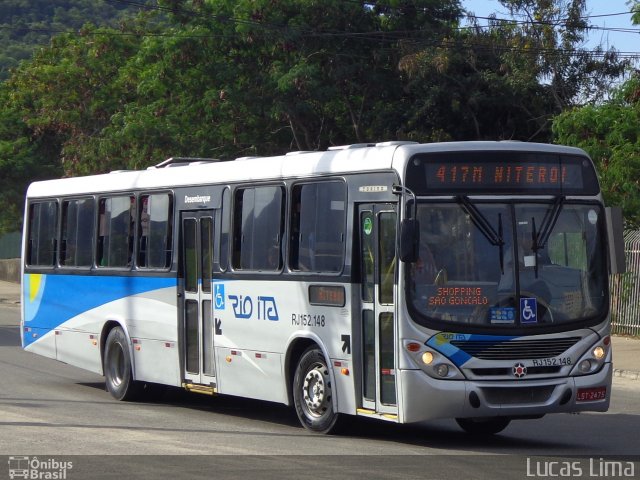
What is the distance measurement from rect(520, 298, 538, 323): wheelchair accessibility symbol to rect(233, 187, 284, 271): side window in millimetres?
2918

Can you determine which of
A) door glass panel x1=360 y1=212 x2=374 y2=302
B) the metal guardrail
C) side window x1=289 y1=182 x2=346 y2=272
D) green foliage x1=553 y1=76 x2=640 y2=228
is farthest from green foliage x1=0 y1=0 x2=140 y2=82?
door glass panel x1=360 y1=212 x2=374 y2=302

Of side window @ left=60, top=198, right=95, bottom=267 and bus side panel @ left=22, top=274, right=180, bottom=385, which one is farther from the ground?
side window @ left=60, top=198, right=95, bottom=267

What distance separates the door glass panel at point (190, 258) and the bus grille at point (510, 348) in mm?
4477

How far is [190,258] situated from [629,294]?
12591mm

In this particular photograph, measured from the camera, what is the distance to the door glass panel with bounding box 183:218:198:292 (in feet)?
47.0

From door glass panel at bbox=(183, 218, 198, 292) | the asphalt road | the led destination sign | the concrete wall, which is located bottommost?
the asphalt road

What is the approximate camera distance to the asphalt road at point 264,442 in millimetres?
9789

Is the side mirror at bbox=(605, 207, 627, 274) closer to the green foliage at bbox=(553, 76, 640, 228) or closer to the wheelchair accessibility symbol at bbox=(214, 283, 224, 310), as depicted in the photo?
the wheelchair accessibility symbol at bbox=(214, 283, 224, 310)

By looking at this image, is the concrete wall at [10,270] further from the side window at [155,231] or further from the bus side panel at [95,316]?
the side window at [155,231]

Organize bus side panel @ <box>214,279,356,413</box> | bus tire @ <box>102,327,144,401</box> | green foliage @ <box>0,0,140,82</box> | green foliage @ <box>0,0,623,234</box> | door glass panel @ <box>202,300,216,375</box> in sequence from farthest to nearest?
green foliage @ <box>0,0,140,82</box> < green foliage @ <box>0,0,623,234</box> < bus tire @ <box>102,327,144,401</box> < door glass panel @ <box>202,300,216,375</box> < bus side panel @ <box>214,279,356,413</box>

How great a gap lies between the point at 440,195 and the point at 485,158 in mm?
630

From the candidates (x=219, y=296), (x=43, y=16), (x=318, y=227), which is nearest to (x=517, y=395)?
(x=318, y=227)

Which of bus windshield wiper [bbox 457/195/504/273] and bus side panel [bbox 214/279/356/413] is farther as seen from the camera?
bus side panel [bbox 214/279/356/413]

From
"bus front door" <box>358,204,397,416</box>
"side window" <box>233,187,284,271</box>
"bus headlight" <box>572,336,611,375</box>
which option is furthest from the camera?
"side window" <box>233,187,284,271</box>
